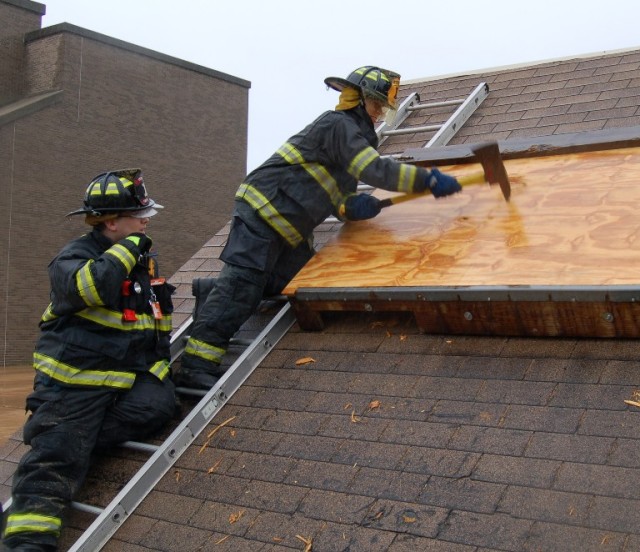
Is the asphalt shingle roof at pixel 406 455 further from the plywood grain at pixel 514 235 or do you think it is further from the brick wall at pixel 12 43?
the brick wall at pixel 12 43

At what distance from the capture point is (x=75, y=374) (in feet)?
12.4

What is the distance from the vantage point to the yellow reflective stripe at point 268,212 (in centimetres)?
442

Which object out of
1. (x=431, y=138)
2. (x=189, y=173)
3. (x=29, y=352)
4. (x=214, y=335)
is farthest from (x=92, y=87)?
(x=214, y=335)

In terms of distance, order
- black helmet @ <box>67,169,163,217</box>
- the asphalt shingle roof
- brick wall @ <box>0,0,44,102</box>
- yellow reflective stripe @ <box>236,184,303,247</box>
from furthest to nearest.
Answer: brick wall @ <box>0,0,44,102</box>, yellow reflective stripe @ <box>236,184,303,247</box>, black helmet @ <box>67,169,163,217</box>, the asphalt shingle roof

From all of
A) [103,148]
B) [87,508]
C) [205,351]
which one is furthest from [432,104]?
[103,148]

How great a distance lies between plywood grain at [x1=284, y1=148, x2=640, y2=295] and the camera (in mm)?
3527

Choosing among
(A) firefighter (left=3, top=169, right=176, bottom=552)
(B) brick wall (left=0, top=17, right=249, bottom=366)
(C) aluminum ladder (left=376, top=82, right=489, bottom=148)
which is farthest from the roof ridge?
(B) brick wall (left=0, top=17, right=249, bottom=366)

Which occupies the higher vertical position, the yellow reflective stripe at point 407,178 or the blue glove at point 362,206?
the yellow reflective stripe at point 407,178

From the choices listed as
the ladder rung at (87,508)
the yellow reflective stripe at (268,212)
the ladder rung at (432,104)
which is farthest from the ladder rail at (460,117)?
the ladder rung at (87,508)

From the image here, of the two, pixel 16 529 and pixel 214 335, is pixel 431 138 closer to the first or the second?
pixel 214 335

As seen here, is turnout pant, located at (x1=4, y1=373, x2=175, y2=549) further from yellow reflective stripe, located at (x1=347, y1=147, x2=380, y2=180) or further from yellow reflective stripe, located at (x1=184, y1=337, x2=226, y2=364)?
yellow reflective stripe, located at (x1=347, y1=147, x2=380, y2=180)

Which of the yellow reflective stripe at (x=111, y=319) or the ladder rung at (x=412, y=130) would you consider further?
the ladder rung at (x=412, y=130)

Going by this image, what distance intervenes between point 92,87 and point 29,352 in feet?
26.9

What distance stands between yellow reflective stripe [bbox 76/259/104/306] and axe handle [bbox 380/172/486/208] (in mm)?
1668
